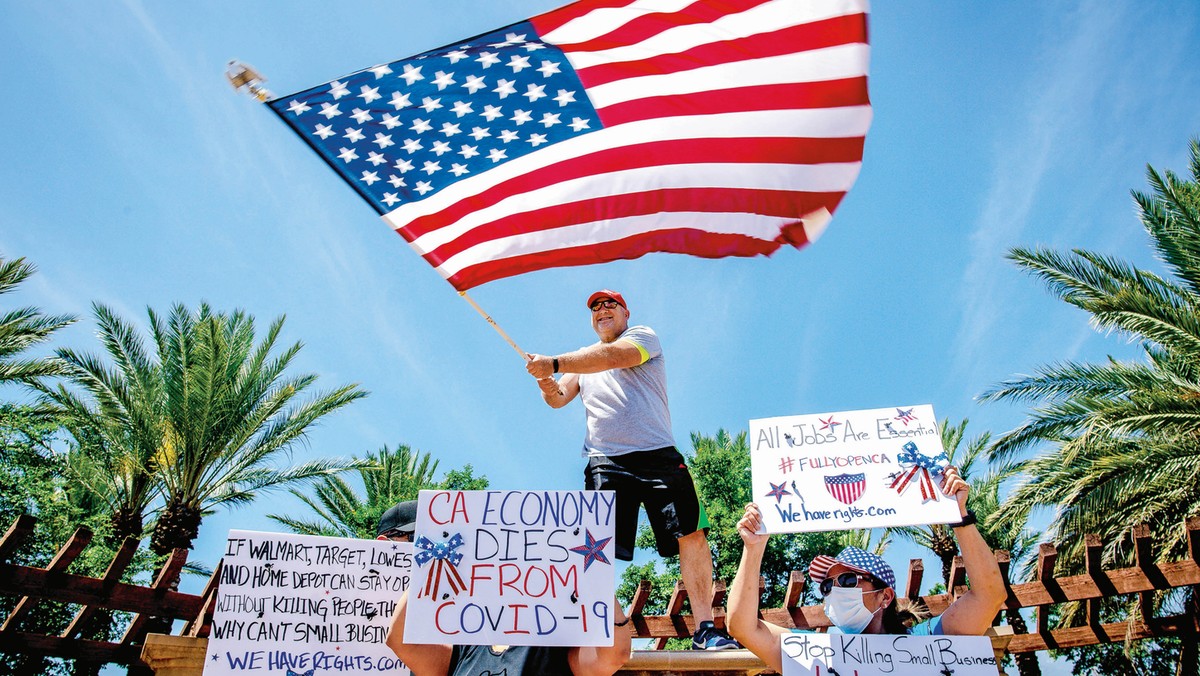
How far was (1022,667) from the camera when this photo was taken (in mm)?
18031

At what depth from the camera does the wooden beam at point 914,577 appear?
6602 mm

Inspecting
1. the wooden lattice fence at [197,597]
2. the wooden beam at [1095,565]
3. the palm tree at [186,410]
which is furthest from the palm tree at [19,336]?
the wooden beam at [1095,565]

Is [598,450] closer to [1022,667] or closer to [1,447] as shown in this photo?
[1,447]

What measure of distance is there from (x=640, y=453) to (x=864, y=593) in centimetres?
130

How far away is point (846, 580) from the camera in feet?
12.3

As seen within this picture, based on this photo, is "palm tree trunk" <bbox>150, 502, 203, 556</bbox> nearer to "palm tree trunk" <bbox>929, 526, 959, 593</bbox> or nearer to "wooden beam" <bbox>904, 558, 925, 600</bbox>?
"wooden beam" <bbox>904, 558, 925, 600</bbox>

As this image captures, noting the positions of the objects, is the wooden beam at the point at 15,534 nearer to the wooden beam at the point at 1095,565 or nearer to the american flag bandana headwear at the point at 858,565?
the american flag bandana headwear at the point at 858,565

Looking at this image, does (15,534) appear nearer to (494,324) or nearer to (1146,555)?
(494,324)

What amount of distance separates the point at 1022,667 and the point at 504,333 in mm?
18556

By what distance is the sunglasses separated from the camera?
3.73 metres

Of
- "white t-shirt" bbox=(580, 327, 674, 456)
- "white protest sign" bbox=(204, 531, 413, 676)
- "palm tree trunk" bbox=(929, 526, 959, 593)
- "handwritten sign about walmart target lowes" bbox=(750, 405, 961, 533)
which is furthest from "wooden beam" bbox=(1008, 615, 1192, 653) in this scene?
"palm tree trunk" bbox=(929, 526, 959, 593)

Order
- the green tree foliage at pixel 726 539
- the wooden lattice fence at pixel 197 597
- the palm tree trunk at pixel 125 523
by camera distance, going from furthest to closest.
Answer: the green tree foliage at pixel 726 539, the palm tree trunk at pixel 125 523, the wooden lattice fence at pixel 197 597

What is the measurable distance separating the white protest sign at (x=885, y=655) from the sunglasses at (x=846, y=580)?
359mm

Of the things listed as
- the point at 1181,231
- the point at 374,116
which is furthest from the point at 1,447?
the point at 1181,231
